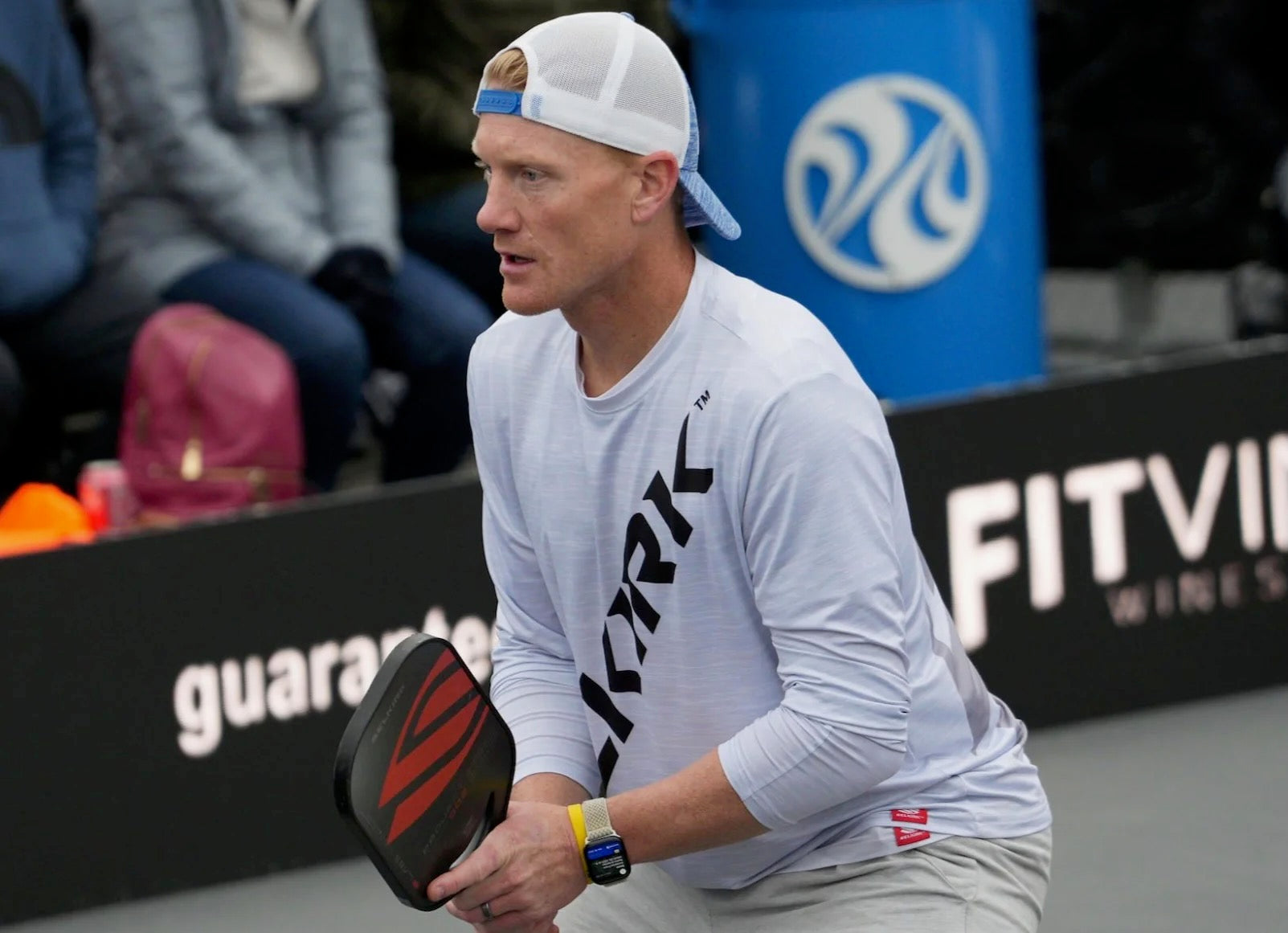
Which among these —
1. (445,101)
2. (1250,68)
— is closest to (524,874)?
(445,101)

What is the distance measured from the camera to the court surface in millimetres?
3523

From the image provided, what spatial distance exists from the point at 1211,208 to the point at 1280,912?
332 centimetres

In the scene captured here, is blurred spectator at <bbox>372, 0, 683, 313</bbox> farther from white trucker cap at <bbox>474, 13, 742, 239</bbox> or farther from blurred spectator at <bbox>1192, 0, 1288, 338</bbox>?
white trucker cap at <bbox>474, 13, 742, 239</bbox>

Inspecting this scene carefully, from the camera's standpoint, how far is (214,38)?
14.0 ft

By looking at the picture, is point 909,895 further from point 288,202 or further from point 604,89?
point 288,202

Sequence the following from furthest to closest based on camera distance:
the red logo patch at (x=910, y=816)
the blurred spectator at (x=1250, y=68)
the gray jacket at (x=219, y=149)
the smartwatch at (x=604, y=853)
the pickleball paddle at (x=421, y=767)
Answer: the blurred spectator at (x=1250, y=68) → the gray jacket at (x=219, y=149) → the red logo patch at (x=910, y=816) → the smartwatch at (x=604, y=853) → the pickleball paddle at (x=421, y=767)

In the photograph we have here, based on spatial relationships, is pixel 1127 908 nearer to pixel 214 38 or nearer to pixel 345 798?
pixel 345 798

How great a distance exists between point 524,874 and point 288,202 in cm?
264

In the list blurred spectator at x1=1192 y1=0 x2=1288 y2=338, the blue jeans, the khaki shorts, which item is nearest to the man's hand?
the khaki shorts

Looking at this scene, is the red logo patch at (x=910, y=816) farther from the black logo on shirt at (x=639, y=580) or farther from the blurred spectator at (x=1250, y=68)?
the blurred spectator at (x=1250, y=68)

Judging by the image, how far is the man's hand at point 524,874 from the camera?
78.2 inches

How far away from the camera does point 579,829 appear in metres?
2.02

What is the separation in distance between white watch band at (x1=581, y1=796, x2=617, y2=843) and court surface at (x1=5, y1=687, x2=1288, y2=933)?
1585 mm

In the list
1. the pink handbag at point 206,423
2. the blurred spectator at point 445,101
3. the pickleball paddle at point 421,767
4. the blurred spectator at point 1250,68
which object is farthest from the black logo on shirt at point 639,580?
the blurred spectator at point 1250,68
